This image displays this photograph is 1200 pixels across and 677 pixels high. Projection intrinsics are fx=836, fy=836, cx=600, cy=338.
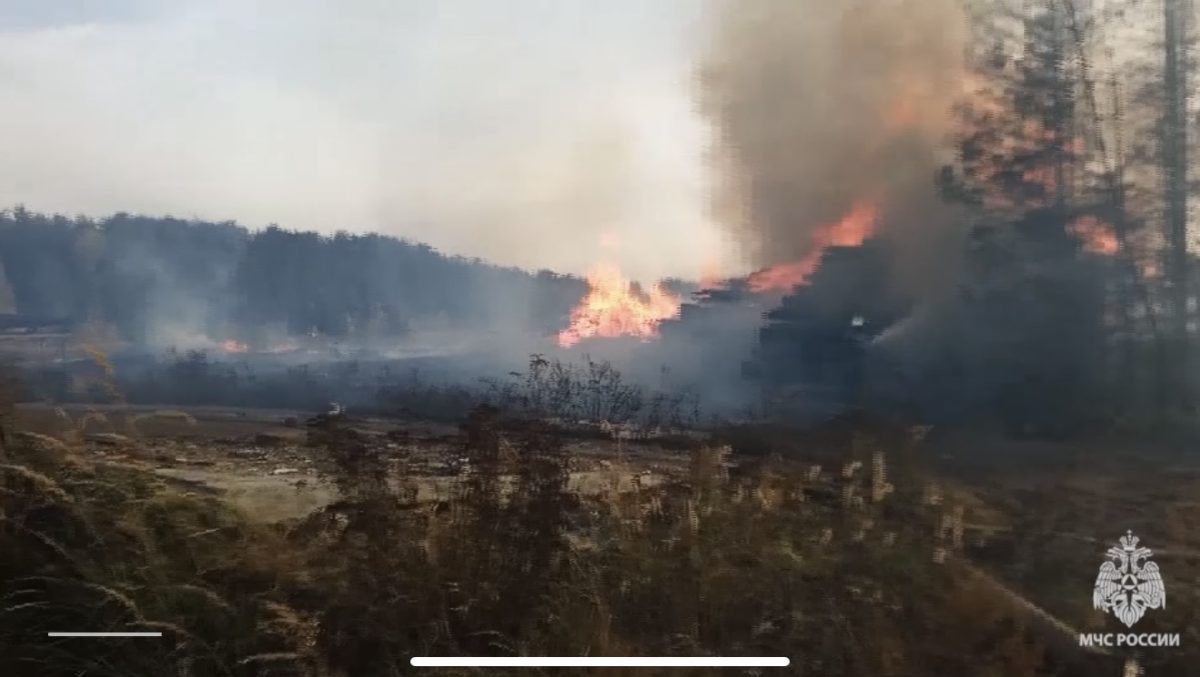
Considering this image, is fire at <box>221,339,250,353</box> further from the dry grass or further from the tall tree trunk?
the tall tree trunk

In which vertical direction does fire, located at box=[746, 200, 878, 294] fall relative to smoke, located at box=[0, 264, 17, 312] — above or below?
above

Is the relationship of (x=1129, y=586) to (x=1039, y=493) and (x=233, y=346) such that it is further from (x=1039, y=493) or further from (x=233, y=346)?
(x=233, y=346)

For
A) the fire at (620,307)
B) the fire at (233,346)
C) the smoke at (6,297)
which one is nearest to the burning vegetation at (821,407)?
the fire at (620,307)

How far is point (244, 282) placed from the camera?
111 inches

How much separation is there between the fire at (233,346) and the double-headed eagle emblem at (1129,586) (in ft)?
9.39

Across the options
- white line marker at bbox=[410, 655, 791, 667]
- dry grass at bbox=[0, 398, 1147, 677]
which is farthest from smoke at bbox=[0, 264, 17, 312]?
white line marker at bbox=[410, 655, 791, 667]

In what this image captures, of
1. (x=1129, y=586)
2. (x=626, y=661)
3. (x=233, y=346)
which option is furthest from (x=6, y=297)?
(x=1129, y=586)

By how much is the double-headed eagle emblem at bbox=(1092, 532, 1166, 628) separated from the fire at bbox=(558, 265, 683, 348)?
158 centimetres

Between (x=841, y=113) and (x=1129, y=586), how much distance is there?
1.73 meters

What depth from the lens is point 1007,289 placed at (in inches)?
104

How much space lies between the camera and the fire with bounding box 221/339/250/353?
283 centimetres

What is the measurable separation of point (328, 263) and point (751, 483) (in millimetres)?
1571

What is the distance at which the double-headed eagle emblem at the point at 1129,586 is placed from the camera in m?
2.61

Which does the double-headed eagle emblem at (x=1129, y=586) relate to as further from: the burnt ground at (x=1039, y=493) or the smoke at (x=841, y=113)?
the smoke at (x=841, y=113)
